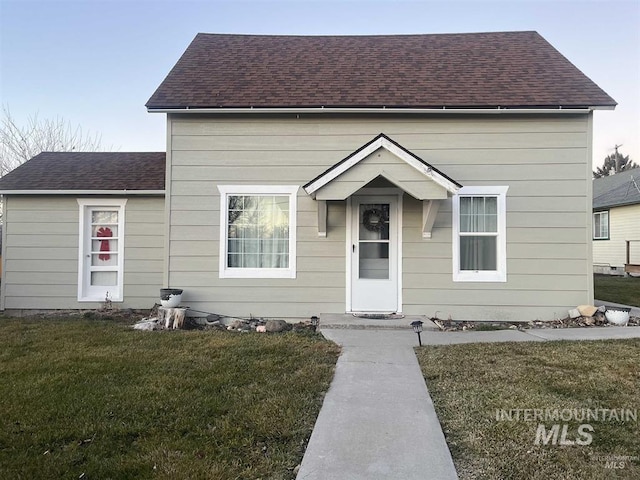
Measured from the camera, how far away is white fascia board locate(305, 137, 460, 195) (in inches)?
242

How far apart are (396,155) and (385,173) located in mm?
344

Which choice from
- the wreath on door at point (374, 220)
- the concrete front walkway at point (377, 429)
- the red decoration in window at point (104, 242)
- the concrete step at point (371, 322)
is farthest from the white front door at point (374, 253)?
Answer: the red decoration in window at point (104, 242)

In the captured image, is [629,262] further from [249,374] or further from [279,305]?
[249,374]

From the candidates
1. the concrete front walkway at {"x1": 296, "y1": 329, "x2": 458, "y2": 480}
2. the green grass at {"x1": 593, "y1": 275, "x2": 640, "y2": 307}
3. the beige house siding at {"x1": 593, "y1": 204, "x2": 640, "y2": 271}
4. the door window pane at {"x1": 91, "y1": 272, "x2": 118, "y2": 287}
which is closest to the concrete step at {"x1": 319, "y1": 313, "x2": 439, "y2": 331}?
the concrete front walkway at {"x1": 296, "y1": 329, "x2": 458, "y2": 480}

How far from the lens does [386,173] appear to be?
6.22 m

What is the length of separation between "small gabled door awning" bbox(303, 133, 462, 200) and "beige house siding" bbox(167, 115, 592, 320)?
3.10ft

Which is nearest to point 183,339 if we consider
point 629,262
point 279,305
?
point 279,305

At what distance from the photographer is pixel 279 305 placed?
23.6 ft

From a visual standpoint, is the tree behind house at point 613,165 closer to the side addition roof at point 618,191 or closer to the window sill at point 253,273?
the side addition roof at point 618,191

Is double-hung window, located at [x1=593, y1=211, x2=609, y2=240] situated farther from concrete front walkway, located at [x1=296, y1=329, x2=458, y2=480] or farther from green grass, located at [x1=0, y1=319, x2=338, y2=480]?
green grass, located at [x1=0, y1=319, x2=338, y2=480]

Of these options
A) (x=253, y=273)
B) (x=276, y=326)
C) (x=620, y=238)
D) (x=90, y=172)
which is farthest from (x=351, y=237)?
(x=620, y=238)

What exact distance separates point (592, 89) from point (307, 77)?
18.0 feet

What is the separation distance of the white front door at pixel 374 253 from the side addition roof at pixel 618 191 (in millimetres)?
16335

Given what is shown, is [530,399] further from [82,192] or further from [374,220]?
[82,192]
